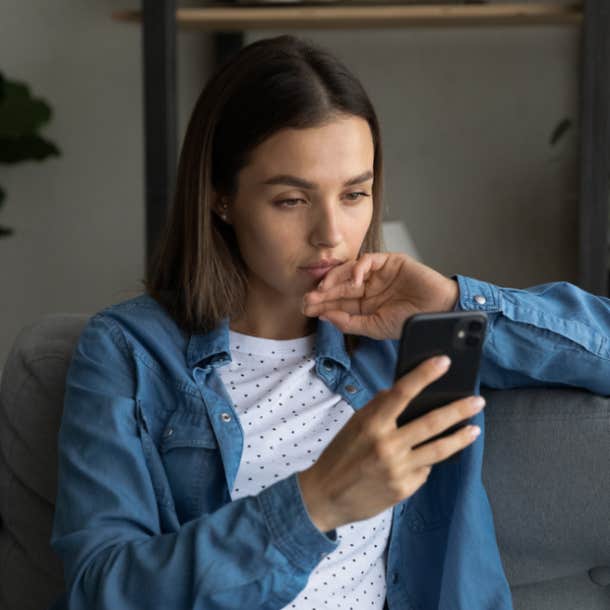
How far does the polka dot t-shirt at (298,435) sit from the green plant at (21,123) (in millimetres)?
2405

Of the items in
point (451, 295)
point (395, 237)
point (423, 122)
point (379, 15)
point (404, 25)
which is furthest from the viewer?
point (423, 122)

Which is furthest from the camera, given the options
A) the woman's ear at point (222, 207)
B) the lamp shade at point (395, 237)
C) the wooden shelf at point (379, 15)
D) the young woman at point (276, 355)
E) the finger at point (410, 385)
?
the wooden shelf at point (379, 15)

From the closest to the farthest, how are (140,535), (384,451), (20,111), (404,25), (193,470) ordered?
(384,451) → (140,535) → (193,470) → (404,25) → (20,111)

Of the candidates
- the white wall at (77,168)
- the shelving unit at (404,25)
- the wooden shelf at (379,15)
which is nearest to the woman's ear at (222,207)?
the shelving unit at (404,25)

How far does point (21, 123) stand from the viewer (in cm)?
358

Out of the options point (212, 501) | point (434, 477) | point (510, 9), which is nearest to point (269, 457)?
point (212, 501)

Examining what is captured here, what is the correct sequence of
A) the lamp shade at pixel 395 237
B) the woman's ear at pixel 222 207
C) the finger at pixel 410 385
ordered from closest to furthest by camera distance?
the finger at pixel 410 385 → the woman's ear at pixel 222 207 → the lamp shade at pixel 395 237

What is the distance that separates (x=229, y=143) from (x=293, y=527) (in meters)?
0.54

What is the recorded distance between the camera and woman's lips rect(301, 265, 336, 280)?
133 centimetres

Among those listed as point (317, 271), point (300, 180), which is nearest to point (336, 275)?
point (317, 271)

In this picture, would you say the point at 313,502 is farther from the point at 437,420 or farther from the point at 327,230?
the point at 327,230

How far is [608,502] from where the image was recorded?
1376mm

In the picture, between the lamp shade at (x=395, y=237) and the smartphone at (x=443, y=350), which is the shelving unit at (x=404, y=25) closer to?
the lamp shade at (x=395, y=237)

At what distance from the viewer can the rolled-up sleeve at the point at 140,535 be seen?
1.05 meters
